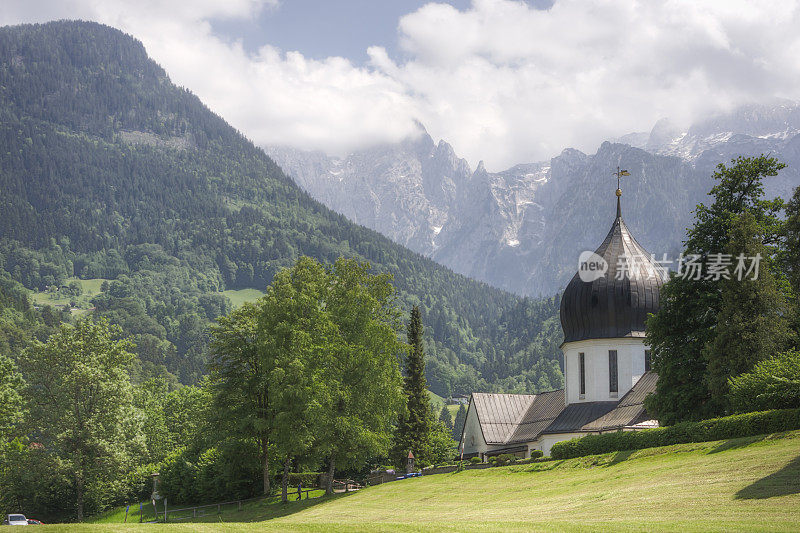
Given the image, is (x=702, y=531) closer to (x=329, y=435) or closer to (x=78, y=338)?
(x=329, y=435)

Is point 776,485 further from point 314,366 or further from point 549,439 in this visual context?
point 549,439

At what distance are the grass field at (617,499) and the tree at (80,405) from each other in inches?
824

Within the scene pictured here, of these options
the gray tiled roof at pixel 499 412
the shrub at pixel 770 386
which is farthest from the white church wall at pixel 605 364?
the shrub at pixel 770 386

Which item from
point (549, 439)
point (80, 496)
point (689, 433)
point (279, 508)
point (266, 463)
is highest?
point (689, 433)

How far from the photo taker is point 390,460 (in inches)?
2704

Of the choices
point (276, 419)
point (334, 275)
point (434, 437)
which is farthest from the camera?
point (434, 437)

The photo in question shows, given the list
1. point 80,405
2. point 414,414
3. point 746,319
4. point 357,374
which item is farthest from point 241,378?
point 746,319

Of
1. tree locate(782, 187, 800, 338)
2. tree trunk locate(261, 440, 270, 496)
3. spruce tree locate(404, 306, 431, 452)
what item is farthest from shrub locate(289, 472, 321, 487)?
tree locate(782, 187, 800, 338)

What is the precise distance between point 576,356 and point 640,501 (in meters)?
31.5

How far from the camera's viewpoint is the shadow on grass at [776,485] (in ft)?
79.1

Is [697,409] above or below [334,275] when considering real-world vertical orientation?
below

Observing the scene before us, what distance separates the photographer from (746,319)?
37125mm

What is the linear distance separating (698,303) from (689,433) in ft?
28.6

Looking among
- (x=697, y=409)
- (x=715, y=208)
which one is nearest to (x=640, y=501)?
(x=697, y=409)
